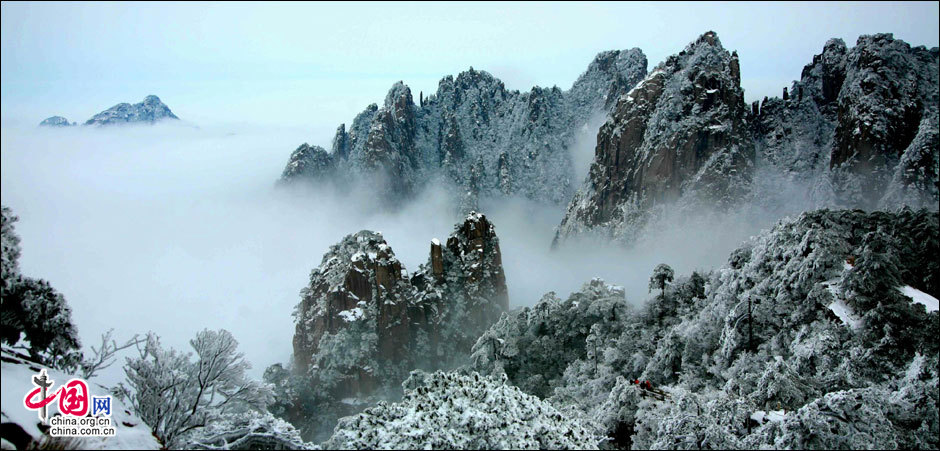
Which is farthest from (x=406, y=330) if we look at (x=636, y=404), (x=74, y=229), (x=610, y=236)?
(x=74, y=229)

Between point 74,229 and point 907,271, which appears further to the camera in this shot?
point 74,229

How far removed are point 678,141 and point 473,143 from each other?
82837 millimetres

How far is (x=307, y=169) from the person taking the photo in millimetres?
153875

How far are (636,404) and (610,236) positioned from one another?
76.1m

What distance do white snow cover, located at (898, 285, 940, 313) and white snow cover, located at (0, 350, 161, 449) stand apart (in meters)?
31.1

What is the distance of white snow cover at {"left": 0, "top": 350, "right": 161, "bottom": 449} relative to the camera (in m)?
11.2

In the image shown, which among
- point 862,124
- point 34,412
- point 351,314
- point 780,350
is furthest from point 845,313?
point 862,124

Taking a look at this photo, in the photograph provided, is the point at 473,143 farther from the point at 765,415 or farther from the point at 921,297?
the point at 765,415

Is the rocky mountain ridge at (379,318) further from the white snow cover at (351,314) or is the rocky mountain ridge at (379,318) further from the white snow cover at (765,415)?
the white snow cover at (765,415)

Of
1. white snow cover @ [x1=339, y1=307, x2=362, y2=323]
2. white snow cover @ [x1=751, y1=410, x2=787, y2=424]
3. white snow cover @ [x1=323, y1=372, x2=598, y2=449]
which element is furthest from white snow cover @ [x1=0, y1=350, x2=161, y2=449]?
white snow cover @ [x1=339, y1=307, x2=362, y2=323]

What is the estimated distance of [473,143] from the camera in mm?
167625

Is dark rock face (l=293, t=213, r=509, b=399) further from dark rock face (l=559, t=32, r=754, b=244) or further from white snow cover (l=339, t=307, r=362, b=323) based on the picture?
dark rock face (l=559, t=32, r=754, b=244)

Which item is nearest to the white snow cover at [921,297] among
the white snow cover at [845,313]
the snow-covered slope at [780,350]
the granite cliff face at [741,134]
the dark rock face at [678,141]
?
the snow-covered slope at [780,350]

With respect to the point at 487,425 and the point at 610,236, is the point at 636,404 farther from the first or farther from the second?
the point at 610,236
